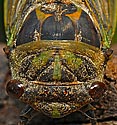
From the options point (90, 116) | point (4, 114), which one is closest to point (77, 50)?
point (90, 116)

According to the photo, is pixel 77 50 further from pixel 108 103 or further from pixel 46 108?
pixel 108 103

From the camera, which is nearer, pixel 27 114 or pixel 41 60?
pixel 41 60

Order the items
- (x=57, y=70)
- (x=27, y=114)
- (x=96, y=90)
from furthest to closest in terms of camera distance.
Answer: (x=27, y=114), (x=96, y=90), (x=57, y=70)

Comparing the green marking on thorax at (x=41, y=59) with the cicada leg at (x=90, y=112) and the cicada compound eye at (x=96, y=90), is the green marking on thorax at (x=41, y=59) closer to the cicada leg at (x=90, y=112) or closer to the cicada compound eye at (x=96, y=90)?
the cicada compound eye at (x=96, y=90)

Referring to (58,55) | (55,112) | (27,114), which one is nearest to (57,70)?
(58,55)

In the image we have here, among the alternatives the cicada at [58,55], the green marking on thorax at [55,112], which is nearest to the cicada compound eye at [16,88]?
the cicada at [58,55]

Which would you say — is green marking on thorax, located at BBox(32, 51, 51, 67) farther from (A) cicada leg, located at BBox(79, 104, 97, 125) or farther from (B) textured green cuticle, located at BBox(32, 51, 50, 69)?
(A) cicada leg, located at BBox(79, 104, 97, 125)

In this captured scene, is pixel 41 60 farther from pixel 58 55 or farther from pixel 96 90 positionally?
pixel 96 90
